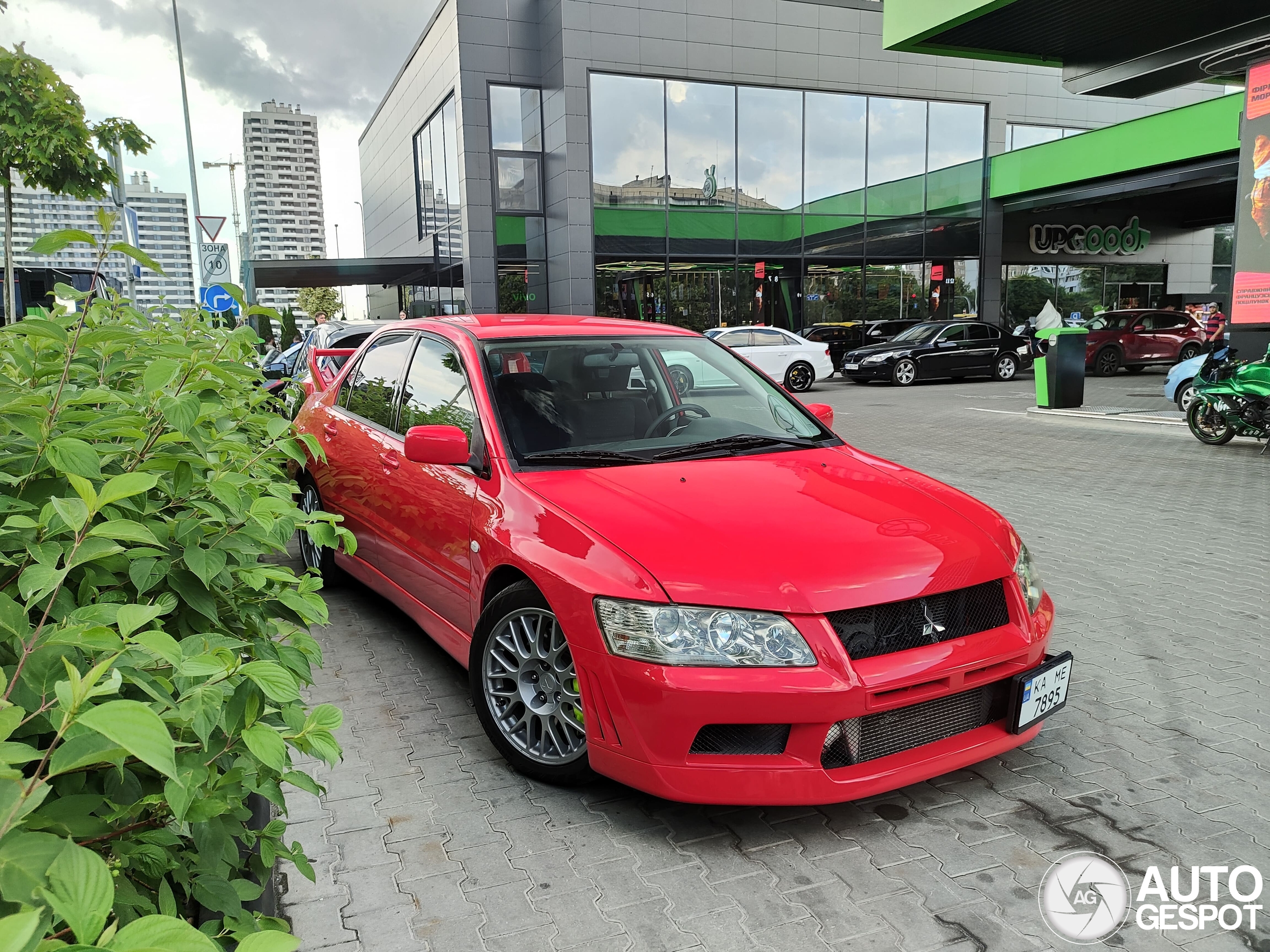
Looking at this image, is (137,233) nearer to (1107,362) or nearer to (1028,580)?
(1028,580)

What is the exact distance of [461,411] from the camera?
13.6 ft

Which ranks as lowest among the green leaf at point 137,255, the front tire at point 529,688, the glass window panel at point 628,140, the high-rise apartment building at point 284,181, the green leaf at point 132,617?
the front tire at point 529,688

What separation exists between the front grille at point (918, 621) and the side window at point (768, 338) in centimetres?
1931

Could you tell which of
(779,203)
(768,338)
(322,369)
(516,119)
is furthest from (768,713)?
(516,119)

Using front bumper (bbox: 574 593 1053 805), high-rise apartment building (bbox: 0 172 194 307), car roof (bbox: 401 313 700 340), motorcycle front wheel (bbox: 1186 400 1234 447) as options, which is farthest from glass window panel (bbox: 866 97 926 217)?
front bumper (bbox: 574 593 1053 805)

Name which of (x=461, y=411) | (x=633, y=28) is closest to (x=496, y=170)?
(x=633, y=28)

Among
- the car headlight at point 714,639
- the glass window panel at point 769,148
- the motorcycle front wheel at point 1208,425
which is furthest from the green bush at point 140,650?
the glass window panel at point 769,148

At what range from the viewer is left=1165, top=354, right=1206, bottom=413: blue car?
45.9 feet

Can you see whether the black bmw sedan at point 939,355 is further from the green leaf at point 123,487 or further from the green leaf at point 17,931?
the green leaf at point 17,931

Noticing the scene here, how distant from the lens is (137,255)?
1946mm

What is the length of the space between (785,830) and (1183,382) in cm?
1393

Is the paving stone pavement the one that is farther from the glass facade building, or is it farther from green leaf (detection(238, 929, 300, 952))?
the glass facade building

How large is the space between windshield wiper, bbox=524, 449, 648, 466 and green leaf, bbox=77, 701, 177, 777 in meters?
2.82

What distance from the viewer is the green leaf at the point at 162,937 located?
0.87m
